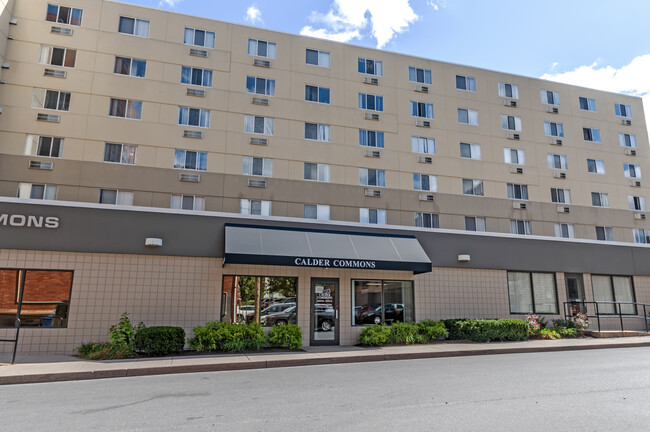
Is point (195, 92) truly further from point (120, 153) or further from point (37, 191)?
point (37, 191)

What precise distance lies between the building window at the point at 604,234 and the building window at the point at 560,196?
97.3 inches

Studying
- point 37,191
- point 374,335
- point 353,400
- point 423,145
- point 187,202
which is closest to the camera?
point 353,400

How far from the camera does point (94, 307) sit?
15.2 m

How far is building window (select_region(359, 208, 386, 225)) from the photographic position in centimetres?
2094

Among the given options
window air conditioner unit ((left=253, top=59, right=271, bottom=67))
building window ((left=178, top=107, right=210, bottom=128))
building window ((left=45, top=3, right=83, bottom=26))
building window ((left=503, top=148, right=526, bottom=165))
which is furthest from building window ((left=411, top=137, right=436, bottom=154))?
building window ((left=45, top=3, right=83, bottom=26))

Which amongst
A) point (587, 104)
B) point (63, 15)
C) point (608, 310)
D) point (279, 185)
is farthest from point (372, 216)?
point (587, 104)

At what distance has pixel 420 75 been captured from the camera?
24.0m

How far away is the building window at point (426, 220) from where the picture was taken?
2167cm

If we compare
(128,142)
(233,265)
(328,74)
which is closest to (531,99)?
(328,74)

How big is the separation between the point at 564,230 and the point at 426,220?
27.6ft

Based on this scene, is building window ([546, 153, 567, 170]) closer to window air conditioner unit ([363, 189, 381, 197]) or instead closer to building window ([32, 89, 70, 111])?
window air conditioner unit ([363, 189, 381, 197])

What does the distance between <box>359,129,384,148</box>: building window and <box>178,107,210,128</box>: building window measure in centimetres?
729

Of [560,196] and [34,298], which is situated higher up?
[560,196]

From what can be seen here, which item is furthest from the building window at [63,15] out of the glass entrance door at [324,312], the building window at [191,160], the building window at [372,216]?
the glass entrance door at [324,312]
